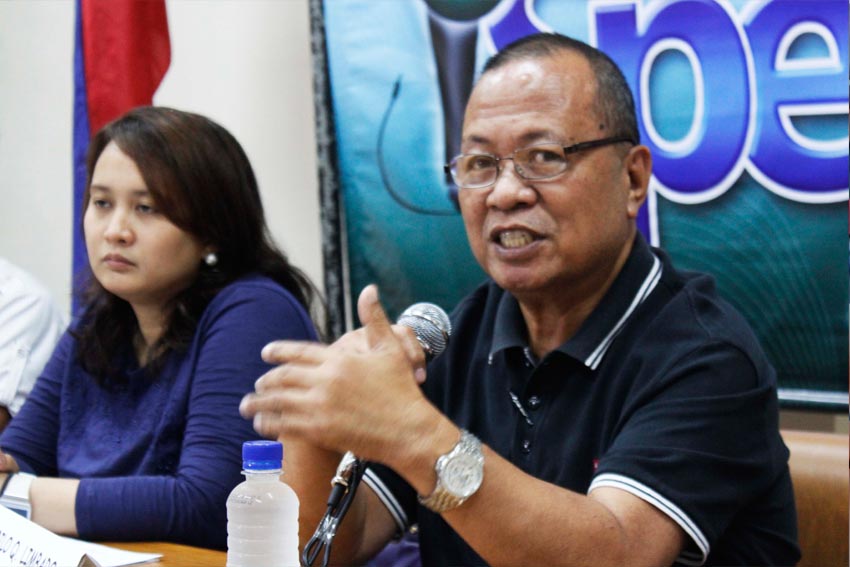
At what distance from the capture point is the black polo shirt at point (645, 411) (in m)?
1.29

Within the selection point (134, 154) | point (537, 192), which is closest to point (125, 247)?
point (134, 154)

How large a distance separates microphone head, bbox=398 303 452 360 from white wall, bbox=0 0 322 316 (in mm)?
1678

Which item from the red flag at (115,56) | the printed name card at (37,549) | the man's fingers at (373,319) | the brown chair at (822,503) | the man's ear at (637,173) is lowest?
the brown chair at (822,503)

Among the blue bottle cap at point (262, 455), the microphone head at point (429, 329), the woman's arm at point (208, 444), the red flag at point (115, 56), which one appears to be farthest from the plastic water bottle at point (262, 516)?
the red flag at point (115, 56)

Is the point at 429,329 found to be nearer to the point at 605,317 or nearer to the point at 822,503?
the point at 605,317

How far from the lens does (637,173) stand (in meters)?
1.61

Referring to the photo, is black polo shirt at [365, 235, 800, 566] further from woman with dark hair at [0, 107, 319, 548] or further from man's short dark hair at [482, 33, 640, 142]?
woman with dark hair at [0, 107, 319, 548]

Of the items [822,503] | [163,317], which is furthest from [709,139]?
[163,317]

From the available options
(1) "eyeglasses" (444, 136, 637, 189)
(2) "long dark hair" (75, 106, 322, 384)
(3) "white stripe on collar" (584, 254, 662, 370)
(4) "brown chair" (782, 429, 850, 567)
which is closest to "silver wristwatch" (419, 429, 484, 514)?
(3) "white stripe on collar" (584, 254, 662, 370)

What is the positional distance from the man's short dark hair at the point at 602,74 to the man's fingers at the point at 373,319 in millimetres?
661

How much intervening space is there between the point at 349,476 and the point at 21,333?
1.63 metres

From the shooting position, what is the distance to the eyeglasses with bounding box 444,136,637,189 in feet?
5.00

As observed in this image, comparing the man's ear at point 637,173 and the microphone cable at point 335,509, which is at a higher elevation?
the man's ear at point 637,173

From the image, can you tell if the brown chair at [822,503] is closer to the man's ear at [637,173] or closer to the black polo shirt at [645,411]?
the black polo shirt at [645,411]
